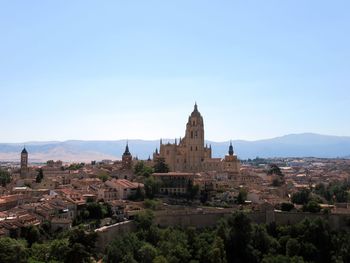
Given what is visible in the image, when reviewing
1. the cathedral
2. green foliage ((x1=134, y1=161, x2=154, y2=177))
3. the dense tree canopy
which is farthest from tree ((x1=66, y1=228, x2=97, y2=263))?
the cathedral

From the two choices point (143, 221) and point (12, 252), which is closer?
point (12, 252)

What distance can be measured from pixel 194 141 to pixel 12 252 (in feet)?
95.7

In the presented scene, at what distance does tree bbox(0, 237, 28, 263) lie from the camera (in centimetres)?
2209

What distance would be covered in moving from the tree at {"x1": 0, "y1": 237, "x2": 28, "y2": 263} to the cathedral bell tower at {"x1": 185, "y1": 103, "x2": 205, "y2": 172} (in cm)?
2812

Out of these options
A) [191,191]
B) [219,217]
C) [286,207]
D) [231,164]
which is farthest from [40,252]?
[231,164]

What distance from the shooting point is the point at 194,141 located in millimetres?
50406

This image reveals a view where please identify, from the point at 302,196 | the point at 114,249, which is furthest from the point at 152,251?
the point at 302,196

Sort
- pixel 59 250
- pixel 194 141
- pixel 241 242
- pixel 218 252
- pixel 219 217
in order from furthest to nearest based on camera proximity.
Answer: pixel 194 141, pixel 219 217, pixel 241 242, pixel 218 252, pixel 59 250

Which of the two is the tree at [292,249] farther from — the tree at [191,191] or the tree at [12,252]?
the tree at [12,252]

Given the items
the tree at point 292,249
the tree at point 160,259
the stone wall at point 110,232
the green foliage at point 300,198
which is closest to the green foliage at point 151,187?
the stone wall at point 110,232

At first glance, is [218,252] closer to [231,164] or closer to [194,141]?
[194,141]

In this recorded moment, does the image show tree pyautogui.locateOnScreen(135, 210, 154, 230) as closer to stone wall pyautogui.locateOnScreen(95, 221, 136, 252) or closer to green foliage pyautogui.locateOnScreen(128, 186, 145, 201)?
stone wall pyautogui.locateOnScreen(95, 221, 136, 252)

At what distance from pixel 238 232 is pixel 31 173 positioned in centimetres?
2682

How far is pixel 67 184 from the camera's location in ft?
144
